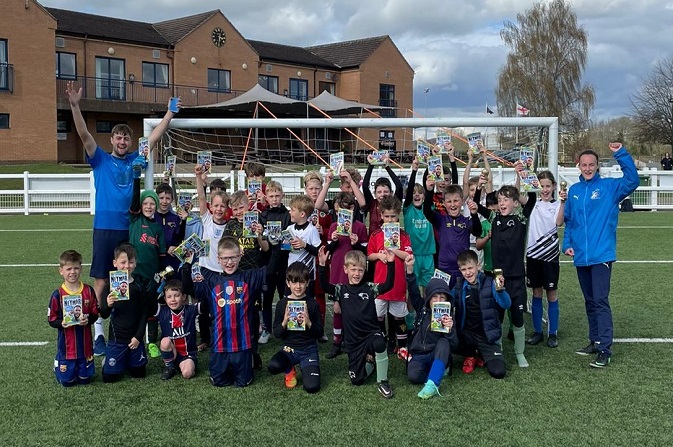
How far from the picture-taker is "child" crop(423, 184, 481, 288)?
5.83 m

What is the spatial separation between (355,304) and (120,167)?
7.44ft

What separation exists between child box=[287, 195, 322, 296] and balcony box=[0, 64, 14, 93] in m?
28.0

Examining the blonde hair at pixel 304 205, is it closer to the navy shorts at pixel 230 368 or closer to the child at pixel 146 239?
the child at pixel 146 239

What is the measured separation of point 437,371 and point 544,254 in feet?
6.28

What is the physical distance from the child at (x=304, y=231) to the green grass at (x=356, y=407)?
88 centimetres

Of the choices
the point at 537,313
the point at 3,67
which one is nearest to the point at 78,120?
the point at 537,313

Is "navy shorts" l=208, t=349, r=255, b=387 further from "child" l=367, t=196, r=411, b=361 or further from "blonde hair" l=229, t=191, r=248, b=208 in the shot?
"blonde hair" l=229, t=191, r=248, b=208

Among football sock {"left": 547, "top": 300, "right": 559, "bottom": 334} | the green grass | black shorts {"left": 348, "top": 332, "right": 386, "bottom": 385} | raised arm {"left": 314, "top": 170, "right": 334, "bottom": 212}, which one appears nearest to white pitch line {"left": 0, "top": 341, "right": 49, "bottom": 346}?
the green grass

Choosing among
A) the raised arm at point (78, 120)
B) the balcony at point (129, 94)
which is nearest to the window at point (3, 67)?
the balcony at point (129, 94)

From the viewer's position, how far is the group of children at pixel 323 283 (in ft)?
16.2

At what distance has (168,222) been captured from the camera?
19.6 feet

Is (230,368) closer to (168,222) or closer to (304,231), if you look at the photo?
(304,231)

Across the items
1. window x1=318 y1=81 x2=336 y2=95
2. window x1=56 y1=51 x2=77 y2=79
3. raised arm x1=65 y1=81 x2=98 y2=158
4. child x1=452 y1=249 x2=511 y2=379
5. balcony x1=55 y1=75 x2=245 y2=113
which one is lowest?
child x1=452 y1=249 x2=511 y2=379

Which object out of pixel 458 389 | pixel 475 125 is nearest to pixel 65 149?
pixel 475 125
